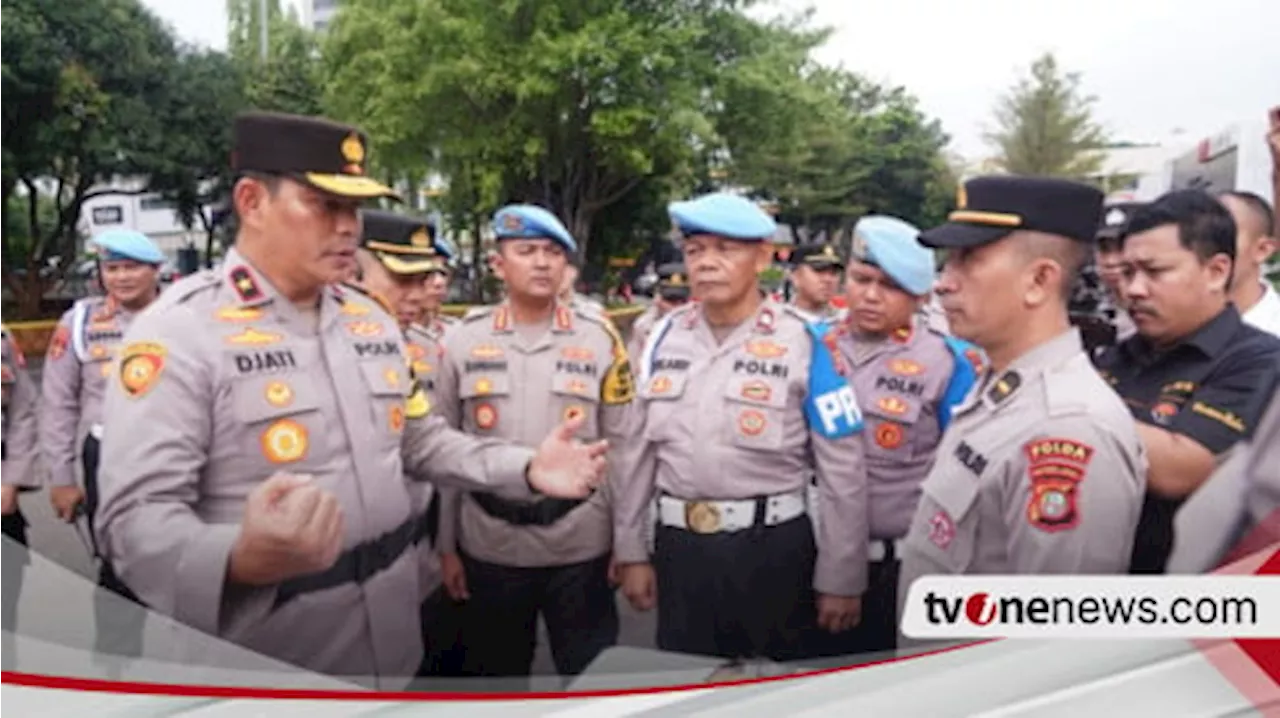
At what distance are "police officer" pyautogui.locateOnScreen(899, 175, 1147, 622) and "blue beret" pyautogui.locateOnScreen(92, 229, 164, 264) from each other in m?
0.91

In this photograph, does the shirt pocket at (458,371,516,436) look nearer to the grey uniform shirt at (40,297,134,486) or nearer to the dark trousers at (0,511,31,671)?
the grey uniform shirt at (40,297,134,486)

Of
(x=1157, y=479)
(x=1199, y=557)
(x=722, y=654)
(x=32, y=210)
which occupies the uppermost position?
(x=32, y=210)

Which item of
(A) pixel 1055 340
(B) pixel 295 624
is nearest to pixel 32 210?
(B) pixel 295 624

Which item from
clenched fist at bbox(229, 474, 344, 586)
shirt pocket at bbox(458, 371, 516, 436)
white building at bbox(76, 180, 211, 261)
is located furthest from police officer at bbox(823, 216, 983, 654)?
white building at bbox(76, 180, 211, 261)

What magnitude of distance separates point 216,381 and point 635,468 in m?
0.55

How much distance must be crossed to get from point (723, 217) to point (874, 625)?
1.89ft

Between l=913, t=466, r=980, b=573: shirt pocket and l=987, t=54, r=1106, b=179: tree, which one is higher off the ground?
l=987, t=54, r=1106, b=179: tree

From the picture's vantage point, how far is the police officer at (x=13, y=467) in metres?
1.18

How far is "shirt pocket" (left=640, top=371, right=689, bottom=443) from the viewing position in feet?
4.66

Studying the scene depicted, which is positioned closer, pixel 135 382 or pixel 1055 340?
pixel 135 382

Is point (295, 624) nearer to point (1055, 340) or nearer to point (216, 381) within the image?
point (216, 381)

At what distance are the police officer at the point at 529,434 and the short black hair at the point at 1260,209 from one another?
2.59 feet

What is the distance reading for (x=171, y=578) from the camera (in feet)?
3.78

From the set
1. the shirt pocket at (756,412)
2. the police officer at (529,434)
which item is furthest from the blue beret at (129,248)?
the shirt pocket at (756,412)
